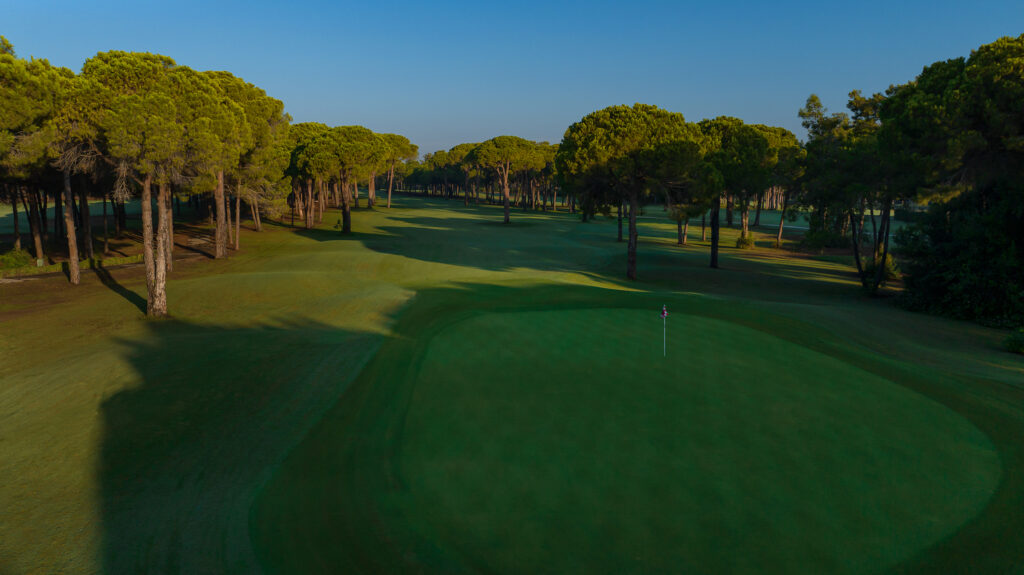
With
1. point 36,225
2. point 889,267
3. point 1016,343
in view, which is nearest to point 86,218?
point 36,225

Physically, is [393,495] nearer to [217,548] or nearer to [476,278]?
[217,548]

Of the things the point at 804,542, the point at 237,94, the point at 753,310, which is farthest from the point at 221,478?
the point at 237,94

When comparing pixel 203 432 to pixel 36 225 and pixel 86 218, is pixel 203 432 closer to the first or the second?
pixel 86 218

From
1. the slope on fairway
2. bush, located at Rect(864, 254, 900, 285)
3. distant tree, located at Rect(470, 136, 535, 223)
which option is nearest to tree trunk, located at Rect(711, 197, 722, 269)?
bush, located at Rect(864, 254, 900, 285)

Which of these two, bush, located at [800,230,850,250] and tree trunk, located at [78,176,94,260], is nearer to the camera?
tree trunk, located at [78,176,94,260]

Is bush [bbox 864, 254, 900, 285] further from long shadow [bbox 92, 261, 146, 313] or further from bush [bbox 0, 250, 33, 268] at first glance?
bush [bbox 0, 250, 33, 268]

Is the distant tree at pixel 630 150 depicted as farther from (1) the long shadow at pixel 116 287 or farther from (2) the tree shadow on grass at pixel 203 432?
(1) the long shadow at pixel 116 287
